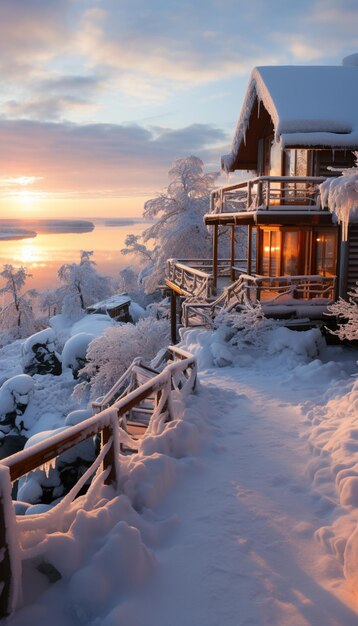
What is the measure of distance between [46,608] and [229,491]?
2813 millimetres

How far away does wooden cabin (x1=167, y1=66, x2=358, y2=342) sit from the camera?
16.1 metres

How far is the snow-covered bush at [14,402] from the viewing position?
2453 centimetres

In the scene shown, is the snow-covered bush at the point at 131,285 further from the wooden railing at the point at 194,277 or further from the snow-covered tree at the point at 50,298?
the wooden railing at the point at 194,277

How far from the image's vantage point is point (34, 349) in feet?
101

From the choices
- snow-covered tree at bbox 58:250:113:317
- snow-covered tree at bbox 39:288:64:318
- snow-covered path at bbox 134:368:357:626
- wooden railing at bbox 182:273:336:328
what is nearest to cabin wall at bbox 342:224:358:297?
wooden railing at bbox 182:273:336:328

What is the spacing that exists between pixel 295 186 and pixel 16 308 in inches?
1410

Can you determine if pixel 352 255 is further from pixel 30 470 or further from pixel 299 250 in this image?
pixel 30 470

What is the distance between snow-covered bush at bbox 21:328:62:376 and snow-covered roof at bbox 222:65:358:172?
17.5 m

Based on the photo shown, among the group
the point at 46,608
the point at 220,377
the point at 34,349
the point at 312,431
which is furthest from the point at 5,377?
the point at 46,608

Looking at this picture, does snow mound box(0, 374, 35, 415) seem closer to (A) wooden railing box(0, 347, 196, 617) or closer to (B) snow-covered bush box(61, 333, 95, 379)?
(B) snow-covered bush box(61, 333, 95, 379)

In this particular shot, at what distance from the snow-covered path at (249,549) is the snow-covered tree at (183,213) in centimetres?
2877

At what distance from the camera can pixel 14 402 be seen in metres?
24.7

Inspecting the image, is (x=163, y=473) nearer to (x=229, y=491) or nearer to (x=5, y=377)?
(x=229, y=491)

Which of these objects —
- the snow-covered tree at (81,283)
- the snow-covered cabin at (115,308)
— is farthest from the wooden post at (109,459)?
the snow-covered tree at (81,283)
